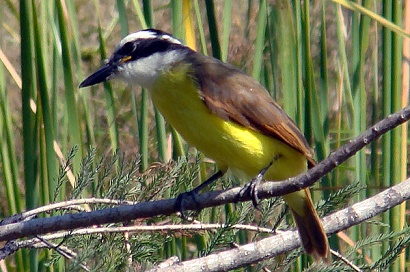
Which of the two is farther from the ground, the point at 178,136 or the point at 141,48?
the point at 141,48

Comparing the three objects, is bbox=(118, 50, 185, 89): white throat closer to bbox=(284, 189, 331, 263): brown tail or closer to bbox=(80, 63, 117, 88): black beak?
bbox=(80, 63, 117, 88): black beak

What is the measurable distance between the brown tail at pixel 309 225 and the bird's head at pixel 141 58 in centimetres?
50

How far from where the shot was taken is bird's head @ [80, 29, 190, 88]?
1971mm

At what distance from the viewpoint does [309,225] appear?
188 centimetres

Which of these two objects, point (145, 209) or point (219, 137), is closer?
point (145, 209)

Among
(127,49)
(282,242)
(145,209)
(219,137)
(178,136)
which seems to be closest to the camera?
(145,209)

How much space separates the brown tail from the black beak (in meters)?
0.58

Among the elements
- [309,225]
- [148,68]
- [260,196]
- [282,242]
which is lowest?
[309,225]

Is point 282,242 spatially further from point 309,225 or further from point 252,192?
point 309,225

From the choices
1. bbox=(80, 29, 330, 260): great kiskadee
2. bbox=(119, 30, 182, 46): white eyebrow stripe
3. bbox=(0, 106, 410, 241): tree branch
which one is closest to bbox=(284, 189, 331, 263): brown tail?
bbox=(80, 29, 330, 260): great kiskadee

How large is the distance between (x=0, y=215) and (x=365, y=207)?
1450mm

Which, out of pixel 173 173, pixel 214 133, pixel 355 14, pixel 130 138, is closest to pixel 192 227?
pixel 173 173

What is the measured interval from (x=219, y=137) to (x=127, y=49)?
439mm

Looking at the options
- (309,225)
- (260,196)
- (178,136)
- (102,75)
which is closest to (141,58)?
(102,75)
